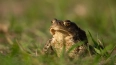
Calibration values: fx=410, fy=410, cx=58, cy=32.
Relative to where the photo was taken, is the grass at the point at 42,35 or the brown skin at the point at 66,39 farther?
the brown skin at the point at 66,39

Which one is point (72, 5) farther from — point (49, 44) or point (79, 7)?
point (49, 44)

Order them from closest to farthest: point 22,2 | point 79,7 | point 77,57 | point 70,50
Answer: point 70,50
point 77,57
point 79,7
point 22,2

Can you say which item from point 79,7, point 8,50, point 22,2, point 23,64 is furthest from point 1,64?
point 22,2

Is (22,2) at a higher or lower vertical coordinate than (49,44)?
higher

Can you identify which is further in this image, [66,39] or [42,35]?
[42,35]

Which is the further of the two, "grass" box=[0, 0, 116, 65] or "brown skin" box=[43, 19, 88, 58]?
"brown skin" box=[43, 19, 88, 58]

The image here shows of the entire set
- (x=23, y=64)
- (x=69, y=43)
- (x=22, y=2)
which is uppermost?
(x=22, y=2)

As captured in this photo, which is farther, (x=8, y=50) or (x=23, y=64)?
(x=8, y=50)

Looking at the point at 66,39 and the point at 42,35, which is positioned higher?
the point at 42,35
